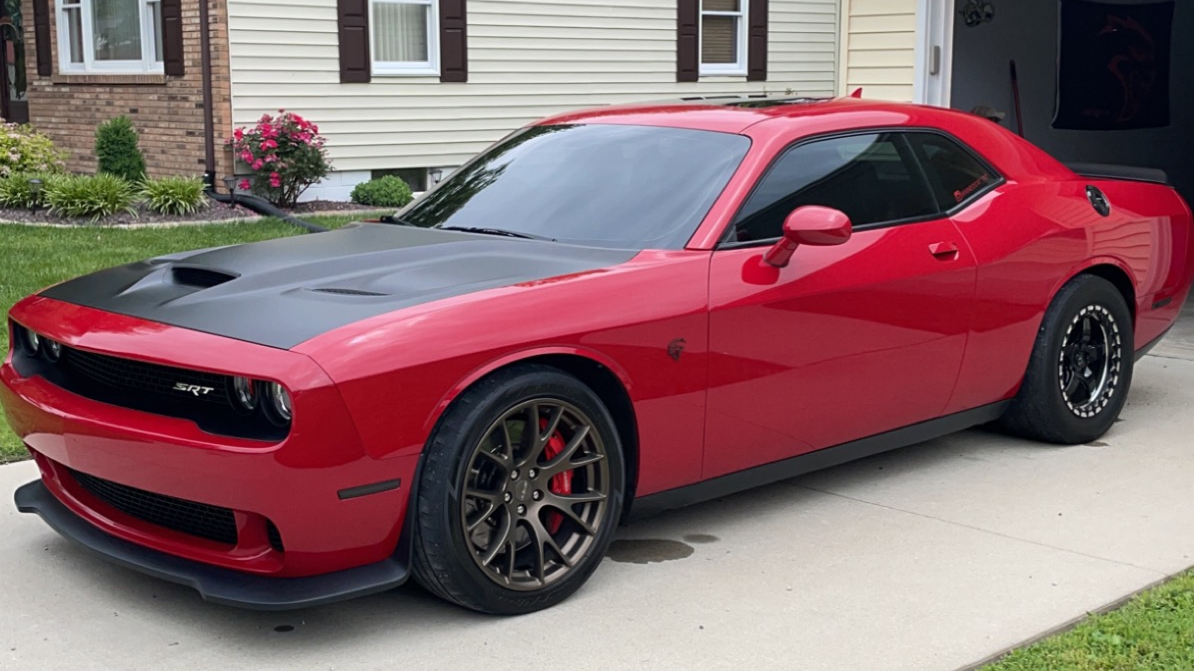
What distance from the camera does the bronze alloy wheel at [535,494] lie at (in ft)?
12.6

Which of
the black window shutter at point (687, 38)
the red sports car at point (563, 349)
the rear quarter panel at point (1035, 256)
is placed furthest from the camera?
the black window shutter at point (687, 38)

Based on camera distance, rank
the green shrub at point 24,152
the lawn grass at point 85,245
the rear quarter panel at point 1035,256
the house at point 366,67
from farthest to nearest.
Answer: the house at point 366,67 → the green shrub at point 24,152 → the lawn grass at point 85,245 → the rear quarter panel at point 1035,256

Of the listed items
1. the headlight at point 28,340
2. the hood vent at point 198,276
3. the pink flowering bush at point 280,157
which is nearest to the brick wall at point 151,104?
the pink flowering bush at point 280,157

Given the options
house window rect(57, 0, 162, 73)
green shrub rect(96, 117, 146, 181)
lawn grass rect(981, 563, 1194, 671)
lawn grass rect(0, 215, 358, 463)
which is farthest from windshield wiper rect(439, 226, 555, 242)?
house window rect(57, 0, 162, 73)

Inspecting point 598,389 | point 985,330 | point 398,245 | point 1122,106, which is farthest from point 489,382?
point 1122,106

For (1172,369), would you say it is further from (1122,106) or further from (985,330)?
(1122,106)

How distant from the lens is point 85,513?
408 cm

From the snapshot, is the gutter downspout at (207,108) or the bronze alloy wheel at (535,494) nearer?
the bronze alloy wheel at (535,494)

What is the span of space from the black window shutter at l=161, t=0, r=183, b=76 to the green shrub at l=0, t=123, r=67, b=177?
1489mm

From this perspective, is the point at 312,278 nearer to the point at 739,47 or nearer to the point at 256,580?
the point at 256,580

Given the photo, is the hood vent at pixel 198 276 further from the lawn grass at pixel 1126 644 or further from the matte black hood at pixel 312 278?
the lawn grass at pixel 1126 644

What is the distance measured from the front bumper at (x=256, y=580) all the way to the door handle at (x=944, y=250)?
247 centimetres

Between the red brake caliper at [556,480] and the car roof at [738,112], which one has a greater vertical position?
the car roof at [738,112]

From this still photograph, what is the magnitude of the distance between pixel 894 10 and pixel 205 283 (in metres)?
7.34
